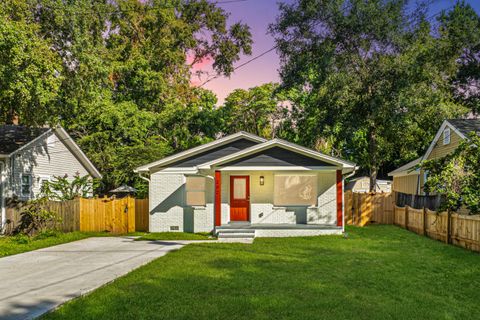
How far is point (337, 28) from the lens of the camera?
84.2ft

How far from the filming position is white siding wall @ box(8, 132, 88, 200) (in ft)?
59.6

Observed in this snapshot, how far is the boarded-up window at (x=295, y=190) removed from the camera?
56.5 feet

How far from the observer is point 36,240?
15.5 m

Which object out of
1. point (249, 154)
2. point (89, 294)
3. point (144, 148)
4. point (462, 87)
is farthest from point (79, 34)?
point (462, 87)

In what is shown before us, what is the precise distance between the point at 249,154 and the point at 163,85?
20.2 m

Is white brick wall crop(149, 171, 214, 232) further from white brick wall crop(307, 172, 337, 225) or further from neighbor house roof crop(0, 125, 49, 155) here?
neighbor house roof crop(0, 125, 49, 155)

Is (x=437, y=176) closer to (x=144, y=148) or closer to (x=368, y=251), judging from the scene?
(x=368, y=251)

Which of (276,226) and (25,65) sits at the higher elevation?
(25,65)

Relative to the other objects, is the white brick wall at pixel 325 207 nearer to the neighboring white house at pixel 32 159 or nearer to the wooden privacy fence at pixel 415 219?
the wooden privacy fence at pixel 415 219

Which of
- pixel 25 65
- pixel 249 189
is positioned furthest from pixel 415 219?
pixel 25 65

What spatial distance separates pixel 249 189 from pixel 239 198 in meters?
0.57

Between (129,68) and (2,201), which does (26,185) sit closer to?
(2,201)

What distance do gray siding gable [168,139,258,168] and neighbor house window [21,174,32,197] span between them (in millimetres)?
7108

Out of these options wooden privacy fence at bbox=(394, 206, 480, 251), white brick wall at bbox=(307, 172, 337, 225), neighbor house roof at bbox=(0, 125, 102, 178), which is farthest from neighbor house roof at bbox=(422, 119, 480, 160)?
neighbor house roof at bbox=(0, 125, 102, 178)
